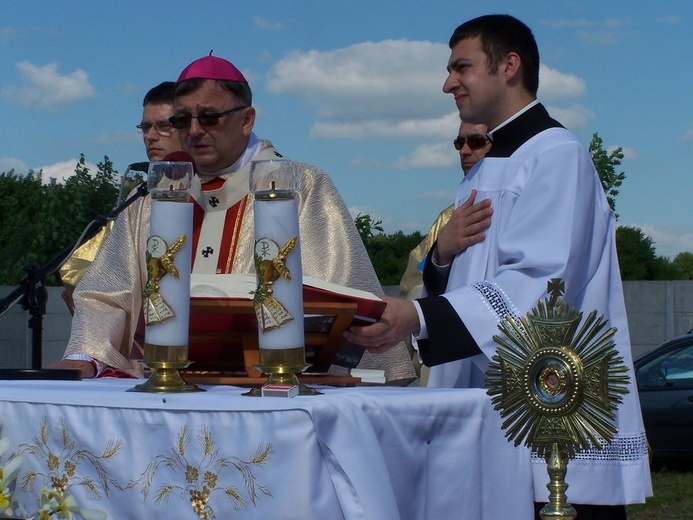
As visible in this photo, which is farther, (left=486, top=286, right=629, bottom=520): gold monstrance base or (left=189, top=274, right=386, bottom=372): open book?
(left=189, top=274, right=386, bottom=372): open book

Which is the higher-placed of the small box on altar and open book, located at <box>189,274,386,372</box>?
open book, located at <box>189,274,386,372</box>

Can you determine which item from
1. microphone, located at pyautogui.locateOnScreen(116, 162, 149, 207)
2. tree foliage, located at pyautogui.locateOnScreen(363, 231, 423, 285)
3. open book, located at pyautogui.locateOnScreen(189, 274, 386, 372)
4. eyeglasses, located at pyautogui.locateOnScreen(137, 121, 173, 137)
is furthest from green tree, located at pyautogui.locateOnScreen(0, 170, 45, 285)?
open book, located at pyautogui.locateOnScreen(189, 274, 386, 372)

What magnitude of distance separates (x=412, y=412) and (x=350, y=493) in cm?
28

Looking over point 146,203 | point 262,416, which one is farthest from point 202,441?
point 146,203

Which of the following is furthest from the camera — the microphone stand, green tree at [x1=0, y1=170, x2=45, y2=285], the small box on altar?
green tree at [x1=0, y1=170, x2=45, y2=285]

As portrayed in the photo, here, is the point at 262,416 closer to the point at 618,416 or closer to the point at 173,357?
the point at 173,357

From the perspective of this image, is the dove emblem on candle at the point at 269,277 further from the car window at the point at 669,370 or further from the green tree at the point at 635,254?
the green tree at the point at 635,254

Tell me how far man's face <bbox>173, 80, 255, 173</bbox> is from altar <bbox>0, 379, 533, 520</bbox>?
1.29m

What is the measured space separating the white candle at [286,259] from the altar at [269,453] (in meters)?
0.14

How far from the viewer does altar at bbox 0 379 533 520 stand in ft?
6.64

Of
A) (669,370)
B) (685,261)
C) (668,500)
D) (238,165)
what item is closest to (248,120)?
(238,165)

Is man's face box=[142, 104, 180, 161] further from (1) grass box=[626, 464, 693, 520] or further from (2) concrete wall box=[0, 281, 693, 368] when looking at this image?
(2) concrete wall box=[0, 281, 693, 368]

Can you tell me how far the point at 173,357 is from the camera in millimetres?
2344

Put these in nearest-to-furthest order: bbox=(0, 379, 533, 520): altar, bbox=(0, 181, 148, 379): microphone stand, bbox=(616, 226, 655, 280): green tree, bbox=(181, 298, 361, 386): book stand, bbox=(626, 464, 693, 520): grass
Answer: bbox=(0, 379, 533, 520): altar
bbox=(181, 298, 361, 386): book stand
bbox=(0, 181, 148, 379): microphone stand
bbox=(626, 464, 693, 520): grass
bbox=(616, 226, 655, 280): green tree
